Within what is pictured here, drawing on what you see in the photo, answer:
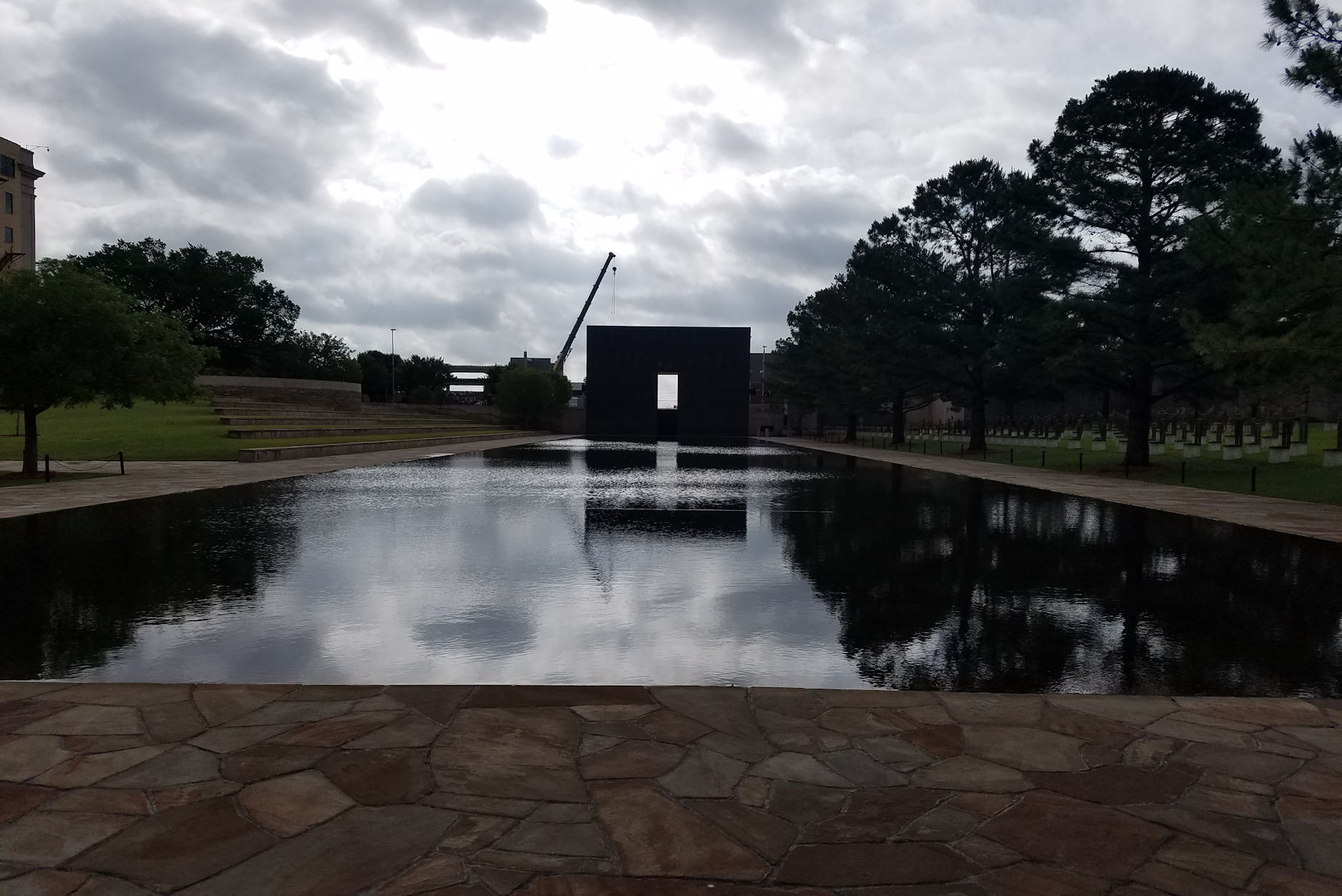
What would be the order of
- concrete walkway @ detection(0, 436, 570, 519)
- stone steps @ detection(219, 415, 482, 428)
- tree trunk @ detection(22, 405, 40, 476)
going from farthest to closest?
stone steps @ detection(219, 415, 482, 428) < tree trunk @ detection(22, 405, 40, 476) < concrete walkway @ detection(0, 436, 570, 519)

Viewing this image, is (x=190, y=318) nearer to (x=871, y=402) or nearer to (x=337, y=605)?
(x=871, y=402)

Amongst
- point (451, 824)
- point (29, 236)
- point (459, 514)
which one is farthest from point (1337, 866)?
point (29, 236)

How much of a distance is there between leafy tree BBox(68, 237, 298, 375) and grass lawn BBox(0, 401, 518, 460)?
31172 millimetres

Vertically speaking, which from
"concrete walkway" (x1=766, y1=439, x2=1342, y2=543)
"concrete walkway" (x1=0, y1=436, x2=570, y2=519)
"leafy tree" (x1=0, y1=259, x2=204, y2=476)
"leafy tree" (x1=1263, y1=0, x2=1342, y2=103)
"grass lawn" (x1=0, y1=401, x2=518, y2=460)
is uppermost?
"leafy tree" (x1=1263, y1=0, x2=1342, y2=103)

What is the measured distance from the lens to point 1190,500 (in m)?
17.0

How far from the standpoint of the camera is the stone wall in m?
57.2

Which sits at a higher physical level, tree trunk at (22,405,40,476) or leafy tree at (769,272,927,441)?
leafy tree at (769,272,927,441)

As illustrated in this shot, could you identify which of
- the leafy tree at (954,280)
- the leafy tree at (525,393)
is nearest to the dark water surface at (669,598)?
the leafy tree at (954,280)

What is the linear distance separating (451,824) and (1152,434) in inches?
1924

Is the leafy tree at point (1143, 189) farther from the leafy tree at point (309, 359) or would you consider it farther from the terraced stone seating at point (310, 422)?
the leafy tree at point (309, 359)

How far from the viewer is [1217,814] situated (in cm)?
342

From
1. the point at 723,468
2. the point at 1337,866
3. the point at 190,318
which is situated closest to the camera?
the point at 1337,866

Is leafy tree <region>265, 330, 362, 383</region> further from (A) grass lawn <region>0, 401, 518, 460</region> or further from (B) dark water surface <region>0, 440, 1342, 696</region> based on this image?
(B) dark water surface <region>0, 440, 1342, 696</region>

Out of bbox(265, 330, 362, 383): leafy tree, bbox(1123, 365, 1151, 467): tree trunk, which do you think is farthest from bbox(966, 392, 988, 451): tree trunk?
bbox(265, 330, 362, 383): leafy tree
